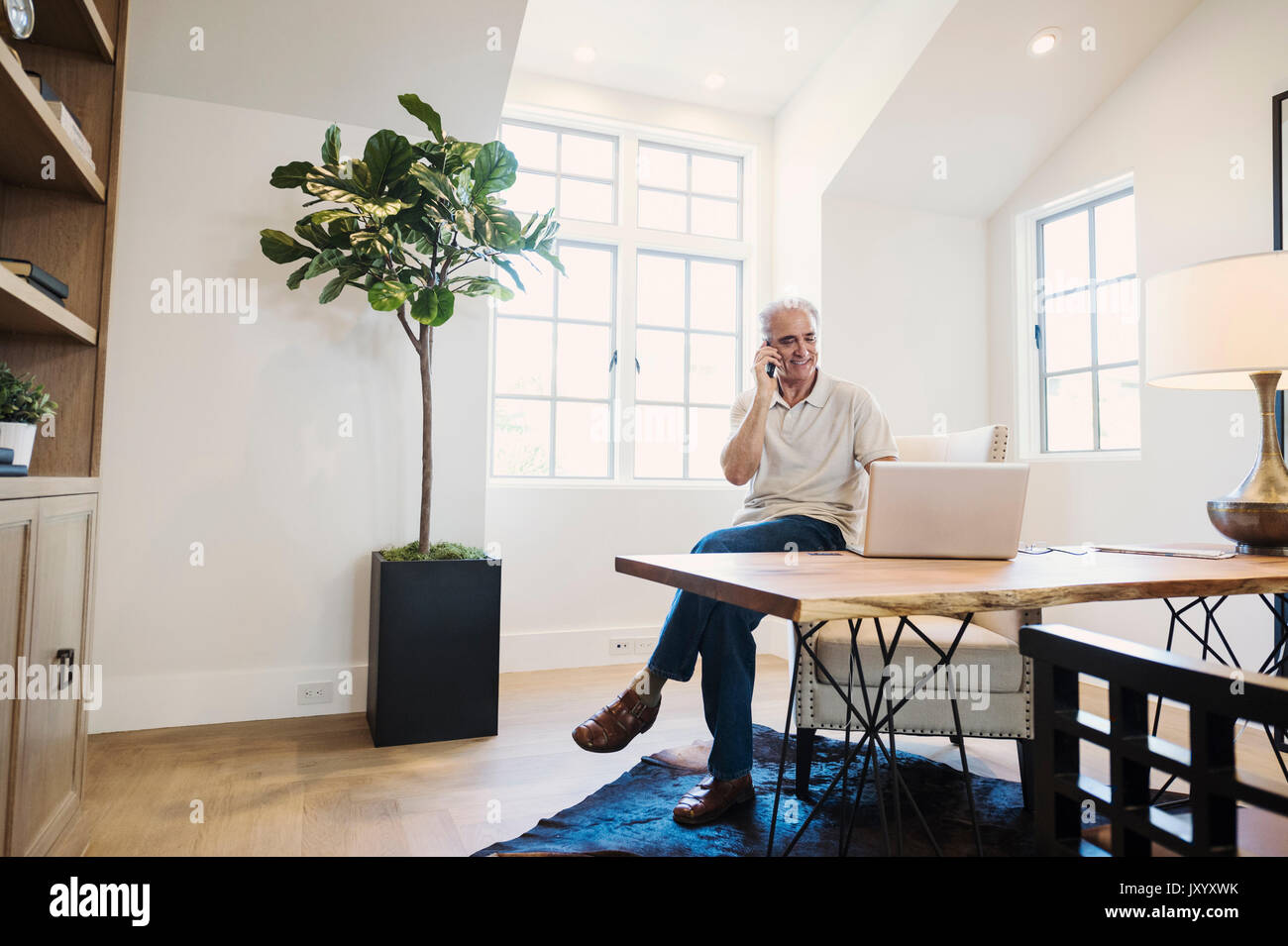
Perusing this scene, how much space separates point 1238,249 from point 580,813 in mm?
2947

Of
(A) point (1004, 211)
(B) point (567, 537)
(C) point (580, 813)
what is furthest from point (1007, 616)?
(A) point (1004, 211)

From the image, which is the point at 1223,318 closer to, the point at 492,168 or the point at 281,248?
the point at 492,168

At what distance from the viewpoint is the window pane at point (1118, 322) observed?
3.33 metres

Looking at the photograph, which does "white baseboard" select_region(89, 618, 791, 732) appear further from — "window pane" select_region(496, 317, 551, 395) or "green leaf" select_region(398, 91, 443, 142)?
"green leaf" select_region(398, 91, 443, 142)

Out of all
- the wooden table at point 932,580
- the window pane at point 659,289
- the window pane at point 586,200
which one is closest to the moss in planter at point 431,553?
the wooden table at point 932,580

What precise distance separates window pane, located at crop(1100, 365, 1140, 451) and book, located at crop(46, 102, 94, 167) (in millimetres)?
3684

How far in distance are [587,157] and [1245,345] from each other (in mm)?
3003

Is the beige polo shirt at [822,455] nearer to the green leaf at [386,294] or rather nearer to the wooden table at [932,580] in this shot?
the wooden table at [932,580]

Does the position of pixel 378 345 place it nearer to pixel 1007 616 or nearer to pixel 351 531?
pixel 351 531

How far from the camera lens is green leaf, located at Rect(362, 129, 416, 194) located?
2.42 metres

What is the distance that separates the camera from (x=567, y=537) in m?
3.74

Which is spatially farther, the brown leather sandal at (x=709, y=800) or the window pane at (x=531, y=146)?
the window pane at (x=531, y=146)

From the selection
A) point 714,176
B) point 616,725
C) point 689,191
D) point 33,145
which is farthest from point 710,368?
point 33,145

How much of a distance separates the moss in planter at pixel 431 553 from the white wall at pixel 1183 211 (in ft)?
7.07
